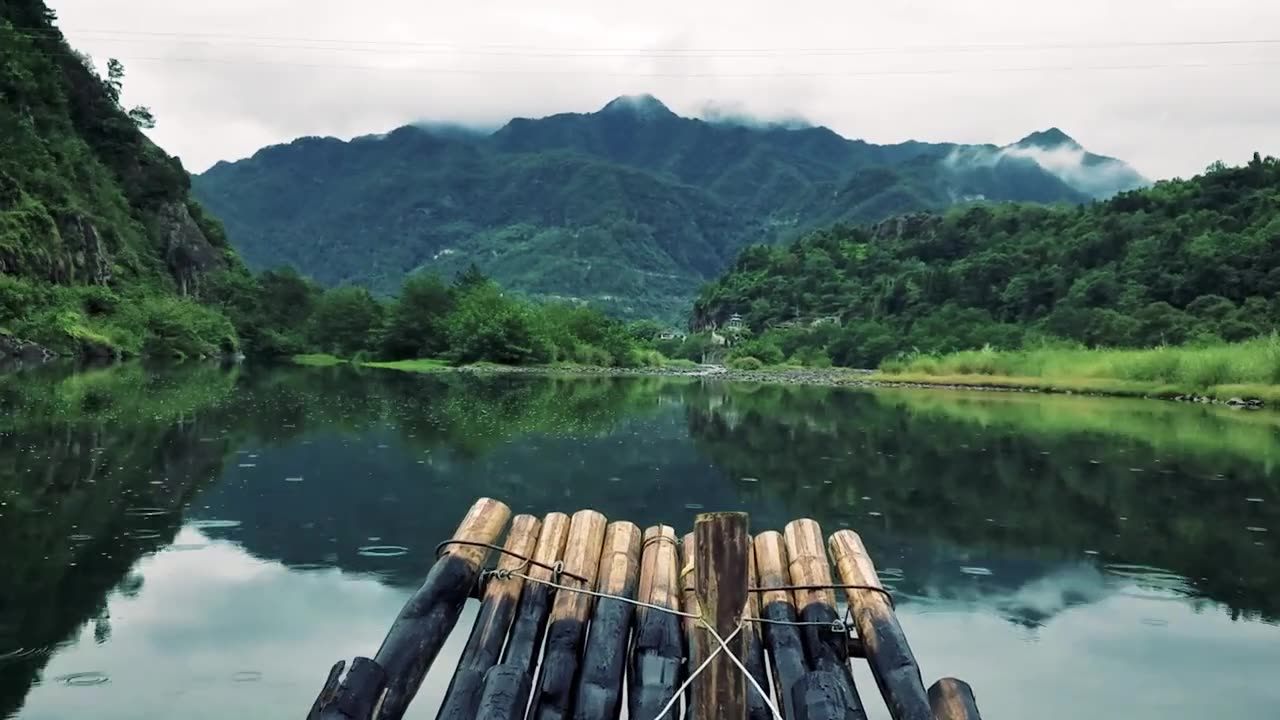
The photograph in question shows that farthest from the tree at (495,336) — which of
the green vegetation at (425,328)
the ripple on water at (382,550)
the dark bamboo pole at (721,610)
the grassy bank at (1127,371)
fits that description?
the dark bamboo pole at (721,610)

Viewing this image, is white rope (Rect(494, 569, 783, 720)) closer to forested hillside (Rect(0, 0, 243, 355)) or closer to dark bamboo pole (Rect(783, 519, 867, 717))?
dark bamboo pole (Rect(783, 519, 867, 717))

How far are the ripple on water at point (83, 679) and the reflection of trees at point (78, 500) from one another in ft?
0.59

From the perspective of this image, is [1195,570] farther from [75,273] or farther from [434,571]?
[75,273]

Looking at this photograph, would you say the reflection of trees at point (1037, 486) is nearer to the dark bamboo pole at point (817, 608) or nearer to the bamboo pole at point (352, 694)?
the dark bamboo pole at point (817, 608)

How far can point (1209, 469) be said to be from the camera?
54.4 ft

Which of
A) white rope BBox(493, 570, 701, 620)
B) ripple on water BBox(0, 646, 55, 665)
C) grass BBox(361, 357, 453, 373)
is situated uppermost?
white rope BBox(493, 570, 701, 620)

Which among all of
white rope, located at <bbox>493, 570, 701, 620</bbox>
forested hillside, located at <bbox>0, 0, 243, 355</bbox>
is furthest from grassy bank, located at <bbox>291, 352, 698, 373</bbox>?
white rope, located at <bbox>493, 570, 701, 620</bbox>

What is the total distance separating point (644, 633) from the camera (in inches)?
225

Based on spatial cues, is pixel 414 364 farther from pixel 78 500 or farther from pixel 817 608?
pixel 817 608

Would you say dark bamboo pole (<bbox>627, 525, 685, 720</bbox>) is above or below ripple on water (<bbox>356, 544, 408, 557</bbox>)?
above

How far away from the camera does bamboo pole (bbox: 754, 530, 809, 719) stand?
208 inches

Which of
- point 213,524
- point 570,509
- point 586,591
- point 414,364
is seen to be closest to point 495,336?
point 414,364

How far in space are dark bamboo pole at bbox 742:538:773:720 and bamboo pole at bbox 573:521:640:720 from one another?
673 millimetres

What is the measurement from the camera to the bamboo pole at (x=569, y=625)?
5.15 m
